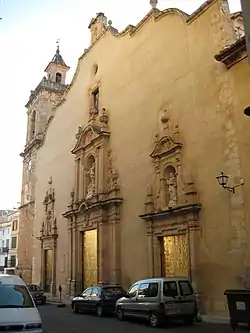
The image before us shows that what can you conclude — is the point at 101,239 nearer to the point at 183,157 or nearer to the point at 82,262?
the point at 82,262

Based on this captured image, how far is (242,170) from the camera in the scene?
12242 millimetres

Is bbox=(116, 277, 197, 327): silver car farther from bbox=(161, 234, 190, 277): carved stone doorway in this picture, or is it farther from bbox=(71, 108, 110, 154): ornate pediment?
bbox=(71, 108, 110, 154): ornate pediment

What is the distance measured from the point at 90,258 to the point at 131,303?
29.0ft

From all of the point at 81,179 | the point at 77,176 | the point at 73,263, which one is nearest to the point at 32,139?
the point at 77,176

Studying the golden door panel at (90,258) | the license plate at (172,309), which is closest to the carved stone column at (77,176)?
the golden door panel at (90,258)

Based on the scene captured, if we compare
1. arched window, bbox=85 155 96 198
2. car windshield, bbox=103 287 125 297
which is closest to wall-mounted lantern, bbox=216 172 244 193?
car windshield, bbox=103 287 125 297

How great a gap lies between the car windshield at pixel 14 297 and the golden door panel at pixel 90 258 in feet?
39.7

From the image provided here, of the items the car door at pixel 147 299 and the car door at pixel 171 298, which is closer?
the car door at pixel 171 298

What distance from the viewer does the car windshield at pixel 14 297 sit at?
7.65m

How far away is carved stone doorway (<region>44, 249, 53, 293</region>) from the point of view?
25656 mm

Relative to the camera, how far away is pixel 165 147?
15.9m

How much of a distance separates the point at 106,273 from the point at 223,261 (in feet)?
25.0

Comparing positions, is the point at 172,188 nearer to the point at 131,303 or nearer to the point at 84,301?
the point at 131,303

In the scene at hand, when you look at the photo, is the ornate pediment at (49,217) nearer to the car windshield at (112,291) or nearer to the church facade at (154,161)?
the church facade at (154,161)
